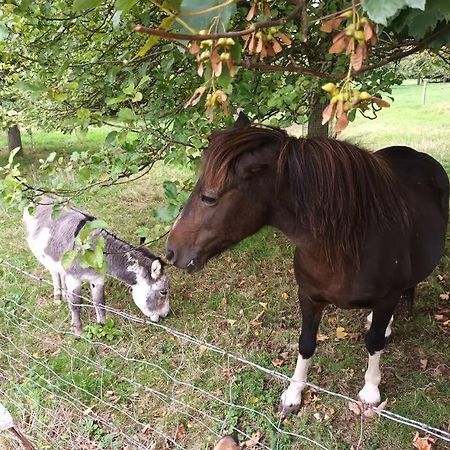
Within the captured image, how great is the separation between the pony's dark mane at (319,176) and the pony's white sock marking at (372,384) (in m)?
1.12

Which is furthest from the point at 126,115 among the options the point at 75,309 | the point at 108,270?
the point at 75,309

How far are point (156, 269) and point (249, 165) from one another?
2207mm

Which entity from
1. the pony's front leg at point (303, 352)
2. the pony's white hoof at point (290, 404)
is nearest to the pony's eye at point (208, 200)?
the pony's front leg at point (303, 352)

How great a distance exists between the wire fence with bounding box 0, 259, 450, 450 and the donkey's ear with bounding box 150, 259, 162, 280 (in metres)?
→ 0.47

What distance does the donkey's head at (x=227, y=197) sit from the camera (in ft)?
6.85

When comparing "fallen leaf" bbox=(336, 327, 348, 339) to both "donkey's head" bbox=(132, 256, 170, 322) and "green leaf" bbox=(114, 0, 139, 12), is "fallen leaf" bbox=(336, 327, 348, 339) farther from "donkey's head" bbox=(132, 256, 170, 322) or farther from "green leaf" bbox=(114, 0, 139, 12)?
"green leaf" bbox=(114, 0, 139, 12)

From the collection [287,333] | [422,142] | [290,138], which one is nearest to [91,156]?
[290,138]

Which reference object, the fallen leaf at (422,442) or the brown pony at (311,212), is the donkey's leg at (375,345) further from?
the fallen leaf at (422,442)

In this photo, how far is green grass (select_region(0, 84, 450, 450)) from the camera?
302 centimetres

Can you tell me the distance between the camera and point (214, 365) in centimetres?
361

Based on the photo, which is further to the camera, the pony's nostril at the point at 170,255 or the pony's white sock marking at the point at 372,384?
the pony's white sock marking at the point at 372,384

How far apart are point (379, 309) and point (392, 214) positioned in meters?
0.64

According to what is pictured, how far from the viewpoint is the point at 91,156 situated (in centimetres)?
273

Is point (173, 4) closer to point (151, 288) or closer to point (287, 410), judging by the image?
point (287, 410)
